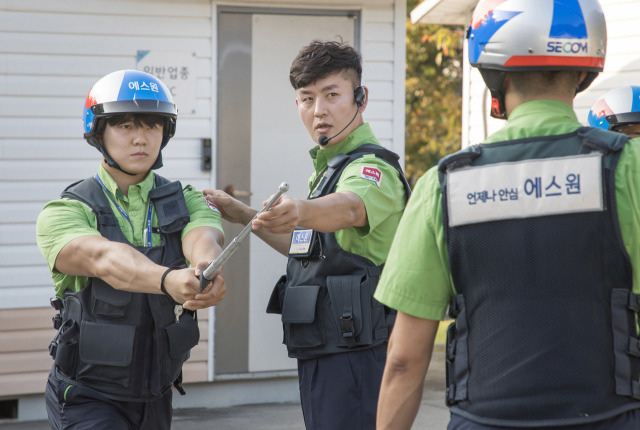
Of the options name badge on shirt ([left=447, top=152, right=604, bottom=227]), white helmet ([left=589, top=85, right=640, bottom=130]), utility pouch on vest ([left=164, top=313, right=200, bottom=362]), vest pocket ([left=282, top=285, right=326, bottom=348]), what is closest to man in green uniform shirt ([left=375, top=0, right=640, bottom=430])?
name badge on shirt ([left=447, top=152, right=604, bottom=227])

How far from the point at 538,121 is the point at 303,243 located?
1491 millimetres

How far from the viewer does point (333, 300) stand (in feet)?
11.7

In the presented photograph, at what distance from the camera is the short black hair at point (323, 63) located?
153 inches

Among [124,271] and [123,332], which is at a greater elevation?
[124,271]

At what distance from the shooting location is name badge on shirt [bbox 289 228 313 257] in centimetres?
361

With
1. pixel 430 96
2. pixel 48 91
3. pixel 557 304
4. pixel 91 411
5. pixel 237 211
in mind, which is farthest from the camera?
pixel 430 96

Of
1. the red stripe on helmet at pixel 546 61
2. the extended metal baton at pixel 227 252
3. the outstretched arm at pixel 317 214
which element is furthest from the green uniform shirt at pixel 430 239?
the outstretched arm at pixel 317 214

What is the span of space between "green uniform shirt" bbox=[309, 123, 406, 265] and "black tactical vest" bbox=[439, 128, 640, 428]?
120cm

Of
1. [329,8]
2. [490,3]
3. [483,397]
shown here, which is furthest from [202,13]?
[483,397]

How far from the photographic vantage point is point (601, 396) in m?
2.22

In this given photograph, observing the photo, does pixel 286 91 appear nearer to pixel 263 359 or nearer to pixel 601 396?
pixel 263 359

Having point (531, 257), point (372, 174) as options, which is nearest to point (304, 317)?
point (372, 174)

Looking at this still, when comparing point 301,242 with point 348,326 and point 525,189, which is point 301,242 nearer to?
point 348,326

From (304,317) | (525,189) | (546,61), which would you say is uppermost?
(546,61)
